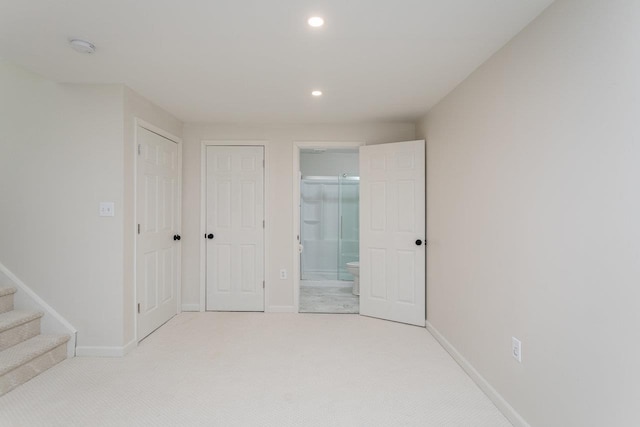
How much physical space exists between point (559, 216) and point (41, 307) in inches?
141

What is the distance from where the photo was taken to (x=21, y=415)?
6.37 ft

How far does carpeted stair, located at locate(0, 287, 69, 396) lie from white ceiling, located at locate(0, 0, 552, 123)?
1837 mm

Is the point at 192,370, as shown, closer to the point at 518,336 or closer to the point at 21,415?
the point at 21,415

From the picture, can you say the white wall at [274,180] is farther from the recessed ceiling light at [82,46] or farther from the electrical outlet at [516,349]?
the electrical outlet at [516,349]

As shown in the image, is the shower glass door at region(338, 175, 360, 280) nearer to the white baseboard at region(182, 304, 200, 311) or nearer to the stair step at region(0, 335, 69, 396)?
the white baseboard at region(182, 304, 200, 311)

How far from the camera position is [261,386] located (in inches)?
89.6

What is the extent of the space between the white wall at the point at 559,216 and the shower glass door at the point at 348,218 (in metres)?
3.32

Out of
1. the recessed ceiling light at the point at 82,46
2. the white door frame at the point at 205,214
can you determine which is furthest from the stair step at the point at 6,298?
the recessed ceiling light at the point at 82,46

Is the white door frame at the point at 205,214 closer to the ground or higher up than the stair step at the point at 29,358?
higher up

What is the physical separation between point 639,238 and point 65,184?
11.5 feet

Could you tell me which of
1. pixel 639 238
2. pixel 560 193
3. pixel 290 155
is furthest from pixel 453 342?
pixel 290 155

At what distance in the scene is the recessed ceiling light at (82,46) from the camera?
6.63 ft

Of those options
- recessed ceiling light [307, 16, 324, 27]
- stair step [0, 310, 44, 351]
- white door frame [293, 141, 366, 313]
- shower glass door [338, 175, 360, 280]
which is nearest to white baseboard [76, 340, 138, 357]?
stair step [0, 310, 44, 351]

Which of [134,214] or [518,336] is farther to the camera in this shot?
[134,214]
